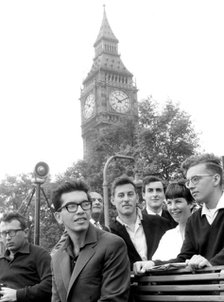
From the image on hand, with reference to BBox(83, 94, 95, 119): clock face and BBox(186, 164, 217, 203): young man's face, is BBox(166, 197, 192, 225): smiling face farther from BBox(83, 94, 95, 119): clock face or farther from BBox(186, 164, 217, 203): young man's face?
BBox(83, 94, 95, 119): clock face

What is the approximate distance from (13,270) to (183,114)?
25724 millimetres

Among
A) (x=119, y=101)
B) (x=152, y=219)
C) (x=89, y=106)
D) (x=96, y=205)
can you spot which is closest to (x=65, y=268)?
(x=152, y=219)

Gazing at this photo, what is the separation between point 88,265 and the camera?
3.23 meters

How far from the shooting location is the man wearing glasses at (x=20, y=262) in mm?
4516

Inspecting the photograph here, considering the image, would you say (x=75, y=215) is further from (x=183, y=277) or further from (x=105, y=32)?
(x=105, y=32)

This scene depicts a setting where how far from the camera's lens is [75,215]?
342 cm

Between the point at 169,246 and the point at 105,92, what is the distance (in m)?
74.9

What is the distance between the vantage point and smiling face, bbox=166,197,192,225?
453 cm

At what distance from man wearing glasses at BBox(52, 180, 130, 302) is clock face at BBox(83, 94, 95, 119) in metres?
74.2

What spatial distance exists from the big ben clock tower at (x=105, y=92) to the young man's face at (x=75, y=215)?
68179mm

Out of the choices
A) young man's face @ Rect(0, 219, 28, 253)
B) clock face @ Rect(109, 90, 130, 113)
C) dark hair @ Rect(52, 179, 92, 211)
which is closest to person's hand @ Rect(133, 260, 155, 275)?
dark hair @ Rect(52, 179, 92, 211)

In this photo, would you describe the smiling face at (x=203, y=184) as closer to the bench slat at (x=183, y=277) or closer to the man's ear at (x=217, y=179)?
the man's ear at (x=217, y=179)

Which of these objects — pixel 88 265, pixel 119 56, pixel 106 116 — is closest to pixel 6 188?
pixel 106 116

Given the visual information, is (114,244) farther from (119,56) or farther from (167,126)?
(119,56)
